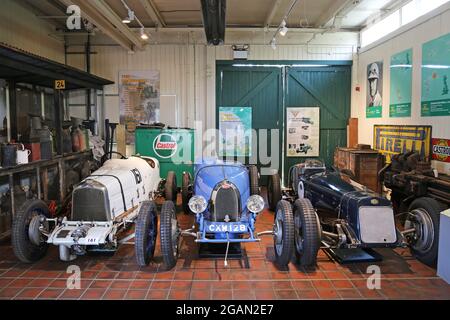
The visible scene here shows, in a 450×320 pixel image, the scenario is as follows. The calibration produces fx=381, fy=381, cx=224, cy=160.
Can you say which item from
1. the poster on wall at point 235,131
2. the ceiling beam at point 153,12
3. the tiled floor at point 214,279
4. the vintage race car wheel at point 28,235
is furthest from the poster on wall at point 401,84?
the vintage race car wheel at point 28,235

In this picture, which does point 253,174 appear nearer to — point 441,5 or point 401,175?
point 401,175

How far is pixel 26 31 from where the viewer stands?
7.77m

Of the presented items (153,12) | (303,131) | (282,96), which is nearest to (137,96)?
(153,12)

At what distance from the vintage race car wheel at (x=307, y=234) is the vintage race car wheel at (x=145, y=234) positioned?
5.66ft

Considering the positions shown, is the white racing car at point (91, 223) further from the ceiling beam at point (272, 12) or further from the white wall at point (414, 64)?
the white wall at point (414, 64)

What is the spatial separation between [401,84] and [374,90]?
1.33 metres

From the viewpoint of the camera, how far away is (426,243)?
173 inches

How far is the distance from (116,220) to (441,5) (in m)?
5.87

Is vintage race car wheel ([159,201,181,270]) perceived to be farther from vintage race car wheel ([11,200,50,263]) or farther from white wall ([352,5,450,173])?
white wall ([352,5,450,173])

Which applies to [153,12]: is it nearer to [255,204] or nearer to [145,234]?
[255,204]

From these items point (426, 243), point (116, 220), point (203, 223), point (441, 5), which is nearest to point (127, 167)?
point (116, 220)

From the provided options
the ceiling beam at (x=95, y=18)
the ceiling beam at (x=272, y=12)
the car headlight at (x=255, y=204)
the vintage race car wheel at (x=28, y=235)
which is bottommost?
the vintage race car wheel at (x=28, y=235)

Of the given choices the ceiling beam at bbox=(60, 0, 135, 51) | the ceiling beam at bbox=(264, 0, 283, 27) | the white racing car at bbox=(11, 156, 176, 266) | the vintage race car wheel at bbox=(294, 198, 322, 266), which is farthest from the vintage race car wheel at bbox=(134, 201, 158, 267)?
the ceiling beam at bbox=(264, 0, 283, 27)

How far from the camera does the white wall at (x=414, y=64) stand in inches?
238
